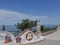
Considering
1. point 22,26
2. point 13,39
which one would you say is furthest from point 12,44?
point 22,26

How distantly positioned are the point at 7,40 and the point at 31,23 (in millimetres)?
42411

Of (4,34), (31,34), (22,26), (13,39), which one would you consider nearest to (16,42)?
(13,39)

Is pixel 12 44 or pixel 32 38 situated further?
pixel 32 38

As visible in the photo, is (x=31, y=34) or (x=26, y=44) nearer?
(x=26, y=44)

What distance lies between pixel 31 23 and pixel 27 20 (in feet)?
5.84

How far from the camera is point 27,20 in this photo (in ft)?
194

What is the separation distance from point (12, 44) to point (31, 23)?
42.0m

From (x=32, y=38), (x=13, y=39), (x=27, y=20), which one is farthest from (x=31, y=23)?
(x=13, y=39)

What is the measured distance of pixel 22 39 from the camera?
20.4 meters

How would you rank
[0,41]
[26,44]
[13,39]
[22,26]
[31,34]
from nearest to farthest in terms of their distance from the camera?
[0,41]
[13,39]
[26,44]
[31,34]
[22,26]

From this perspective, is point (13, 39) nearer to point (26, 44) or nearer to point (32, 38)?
point (26, 44)

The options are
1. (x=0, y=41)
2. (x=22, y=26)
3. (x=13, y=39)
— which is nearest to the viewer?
(x=0, y=41)

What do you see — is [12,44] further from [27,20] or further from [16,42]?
[27,20]

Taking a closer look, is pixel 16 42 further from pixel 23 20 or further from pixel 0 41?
pixel 23 20
